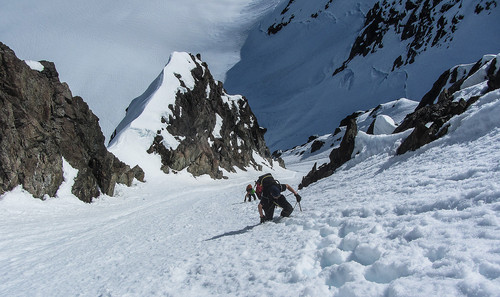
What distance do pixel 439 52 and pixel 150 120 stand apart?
80.2 m

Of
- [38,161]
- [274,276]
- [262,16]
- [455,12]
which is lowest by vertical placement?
[274,276]

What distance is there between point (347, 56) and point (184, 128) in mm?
91887

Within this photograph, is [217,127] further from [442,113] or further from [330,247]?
[330,247]

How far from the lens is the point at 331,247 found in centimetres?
537

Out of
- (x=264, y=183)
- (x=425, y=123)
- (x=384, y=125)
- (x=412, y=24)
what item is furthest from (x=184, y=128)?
(x=412, y=24)

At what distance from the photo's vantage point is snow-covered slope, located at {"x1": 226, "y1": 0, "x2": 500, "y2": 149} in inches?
3408

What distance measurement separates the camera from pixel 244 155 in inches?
2251

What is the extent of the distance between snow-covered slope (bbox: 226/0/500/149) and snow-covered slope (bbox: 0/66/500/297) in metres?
85.7

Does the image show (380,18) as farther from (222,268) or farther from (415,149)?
(222,268)

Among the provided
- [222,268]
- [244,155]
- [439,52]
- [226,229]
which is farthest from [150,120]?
[439,52]

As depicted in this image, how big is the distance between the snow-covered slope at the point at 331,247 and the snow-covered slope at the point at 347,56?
85747 mm

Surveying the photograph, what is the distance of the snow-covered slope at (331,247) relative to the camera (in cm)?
397

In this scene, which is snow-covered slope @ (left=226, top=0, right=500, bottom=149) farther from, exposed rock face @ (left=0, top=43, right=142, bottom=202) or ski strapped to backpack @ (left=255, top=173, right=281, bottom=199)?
ski strapped to backpack @ (left=255, top=173, right=281, bottom=199)

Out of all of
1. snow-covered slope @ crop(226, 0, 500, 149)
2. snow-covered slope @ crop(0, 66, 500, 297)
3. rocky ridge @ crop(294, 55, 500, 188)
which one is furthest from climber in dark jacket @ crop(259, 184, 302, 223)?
snow-covered slope @ crop(226, 0, 500, 149)
